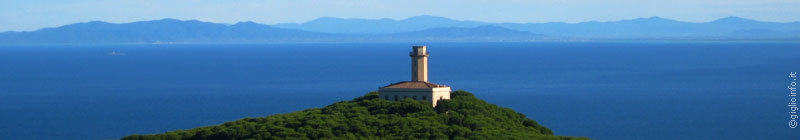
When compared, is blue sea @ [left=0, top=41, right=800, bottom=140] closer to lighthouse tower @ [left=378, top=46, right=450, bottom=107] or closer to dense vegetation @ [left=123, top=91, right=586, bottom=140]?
lighthouse tower @ [left=378, top=46, right=450, bottom=107]

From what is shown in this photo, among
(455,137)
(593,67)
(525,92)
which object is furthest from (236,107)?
(593,67)

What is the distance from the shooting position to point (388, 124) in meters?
58.0

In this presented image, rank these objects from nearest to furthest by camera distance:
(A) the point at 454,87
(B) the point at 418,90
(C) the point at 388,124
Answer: (C) the point at 388,124 → (B) the point at 418,90 → (A) the point at 454,87

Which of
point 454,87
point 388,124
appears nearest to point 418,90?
point 388,124

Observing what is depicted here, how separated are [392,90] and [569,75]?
4172 inches

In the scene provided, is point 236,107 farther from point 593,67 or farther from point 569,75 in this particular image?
point 593,67

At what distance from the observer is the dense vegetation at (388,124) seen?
2217 inches

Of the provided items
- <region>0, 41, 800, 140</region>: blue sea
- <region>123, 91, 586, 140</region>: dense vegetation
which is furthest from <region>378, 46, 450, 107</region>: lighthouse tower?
<region>0, 41, 800, 140</region>: blue sea

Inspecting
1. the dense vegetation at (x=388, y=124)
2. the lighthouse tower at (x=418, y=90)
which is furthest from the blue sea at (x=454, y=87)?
the dense vegetation at (x=388, y=124)

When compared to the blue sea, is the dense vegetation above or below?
above

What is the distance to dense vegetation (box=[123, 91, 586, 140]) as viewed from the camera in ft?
185

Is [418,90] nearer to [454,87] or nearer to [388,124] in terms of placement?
[388,124]

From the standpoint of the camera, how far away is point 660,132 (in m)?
85.6

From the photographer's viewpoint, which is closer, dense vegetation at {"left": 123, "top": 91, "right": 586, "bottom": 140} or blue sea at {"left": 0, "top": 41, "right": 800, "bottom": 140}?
dense vegetation at {"left": 123, "top": 91, "right": 586, "bottom": 140}
